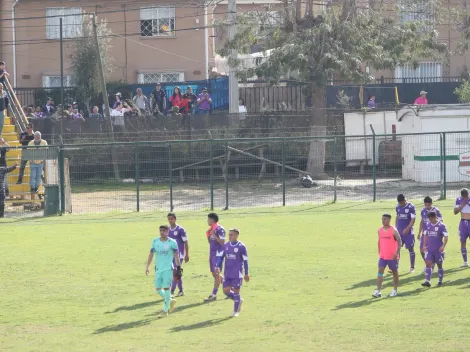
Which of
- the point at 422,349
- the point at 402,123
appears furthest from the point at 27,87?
the point at 422,349

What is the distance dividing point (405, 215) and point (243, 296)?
15.0 feet

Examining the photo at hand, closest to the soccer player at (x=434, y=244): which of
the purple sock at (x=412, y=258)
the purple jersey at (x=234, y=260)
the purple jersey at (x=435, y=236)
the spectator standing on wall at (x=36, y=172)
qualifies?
the purple jersey at (x=435, y=236)

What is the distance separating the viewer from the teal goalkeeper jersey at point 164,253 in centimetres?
1677

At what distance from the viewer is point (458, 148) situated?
35312mm

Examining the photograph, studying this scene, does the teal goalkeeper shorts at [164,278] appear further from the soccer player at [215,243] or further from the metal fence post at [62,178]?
the metal fence post at [62,178]

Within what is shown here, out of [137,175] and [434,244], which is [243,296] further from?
[137,175]

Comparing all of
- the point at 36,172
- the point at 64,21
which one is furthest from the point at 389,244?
the point at 64,21

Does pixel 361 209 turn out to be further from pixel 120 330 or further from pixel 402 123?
pixel 120 330

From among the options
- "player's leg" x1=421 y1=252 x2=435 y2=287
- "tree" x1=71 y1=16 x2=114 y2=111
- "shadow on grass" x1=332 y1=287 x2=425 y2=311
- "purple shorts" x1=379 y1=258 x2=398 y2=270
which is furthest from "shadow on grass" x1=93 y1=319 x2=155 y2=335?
"tree" x1=71 y1=16 x2=114 y2=111

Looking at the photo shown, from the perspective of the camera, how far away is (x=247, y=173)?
36.2 metres

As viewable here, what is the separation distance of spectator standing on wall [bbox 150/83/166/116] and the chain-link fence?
5346mm

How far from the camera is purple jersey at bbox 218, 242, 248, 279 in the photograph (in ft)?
54.2

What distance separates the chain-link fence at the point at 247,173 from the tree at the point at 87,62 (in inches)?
373

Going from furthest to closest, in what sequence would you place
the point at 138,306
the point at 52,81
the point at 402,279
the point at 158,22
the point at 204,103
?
the point at 158,22, the point at 52,81, the point at 204,103, the point at 402,279, the point at 138,306
